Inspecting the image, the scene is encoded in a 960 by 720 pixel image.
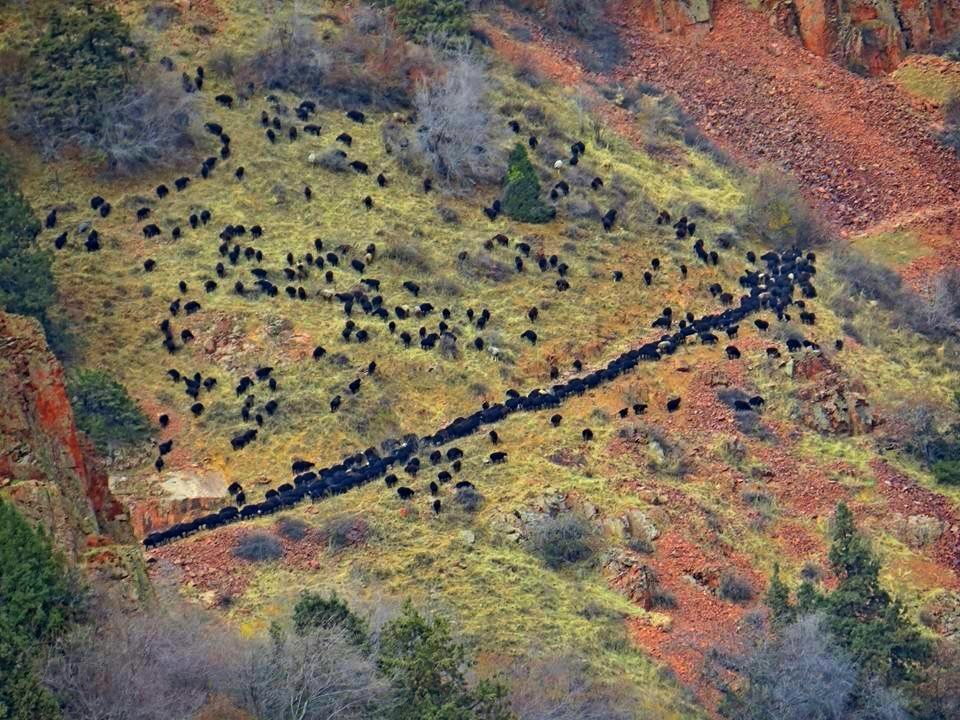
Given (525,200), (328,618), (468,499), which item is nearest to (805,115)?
(525,200)

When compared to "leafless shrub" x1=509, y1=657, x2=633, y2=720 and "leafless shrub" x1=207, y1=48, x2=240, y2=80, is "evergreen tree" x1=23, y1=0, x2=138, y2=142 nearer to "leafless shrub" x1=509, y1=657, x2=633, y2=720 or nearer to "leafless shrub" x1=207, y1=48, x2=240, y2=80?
"leafless shrub" x1=207, y1=48, x2=240, y2=80

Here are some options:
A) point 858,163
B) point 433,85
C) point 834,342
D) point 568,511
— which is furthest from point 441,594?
point 858,163

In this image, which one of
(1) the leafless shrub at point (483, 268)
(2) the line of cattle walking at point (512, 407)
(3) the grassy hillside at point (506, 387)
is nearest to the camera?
(3) the grassy hillside at point (506, 387)

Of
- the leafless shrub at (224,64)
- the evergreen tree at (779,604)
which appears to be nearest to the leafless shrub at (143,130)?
the leafless shrub at (224,64)

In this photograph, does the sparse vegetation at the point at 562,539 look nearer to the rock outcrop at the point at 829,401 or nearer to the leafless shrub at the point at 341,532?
the leafless shrub at the point at 341,532

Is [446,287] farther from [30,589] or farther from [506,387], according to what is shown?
[30,589]
